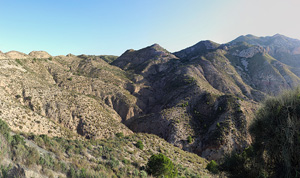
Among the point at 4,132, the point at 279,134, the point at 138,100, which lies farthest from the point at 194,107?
the point at 4,132

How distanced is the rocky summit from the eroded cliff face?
167 mm

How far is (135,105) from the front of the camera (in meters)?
57.9

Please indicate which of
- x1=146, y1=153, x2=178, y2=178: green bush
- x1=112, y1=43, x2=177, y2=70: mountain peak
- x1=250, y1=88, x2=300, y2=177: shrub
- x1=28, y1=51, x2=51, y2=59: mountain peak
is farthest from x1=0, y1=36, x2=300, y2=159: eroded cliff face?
x1=146, y1=153, x2=178, y2=178: green bush

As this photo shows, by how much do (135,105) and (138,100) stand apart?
5.40 m

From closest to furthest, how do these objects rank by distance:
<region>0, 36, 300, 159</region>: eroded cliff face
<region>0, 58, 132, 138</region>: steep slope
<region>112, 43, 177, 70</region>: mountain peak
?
1. <region>0, 58, 132, 138</region>: steep slope
2. <region>0, 36, 300, 159</region>: eroded cliff face
3. <region>112, 43, 177, 70</region>: mountain peak

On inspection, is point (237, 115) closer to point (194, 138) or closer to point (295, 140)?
point (194, 138)

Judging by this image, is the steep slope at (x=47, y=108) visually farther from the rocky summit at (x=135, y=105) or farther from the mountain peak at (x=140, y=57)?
the mountain peak at (x=140, y=57)

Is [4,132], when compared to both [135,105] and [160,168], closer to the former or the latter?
[160,168]

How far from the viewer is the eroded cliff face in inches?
1250

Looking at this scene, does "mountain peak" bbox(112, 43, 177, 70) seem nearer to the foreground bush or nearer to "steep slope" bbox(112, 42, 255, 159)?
"steep slope" bbox(112, 42, 255, 159)

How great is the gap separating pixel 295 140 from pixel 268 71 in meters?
96.2

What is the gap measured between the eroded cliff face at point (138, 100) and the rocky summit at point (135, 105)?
0.55 ft

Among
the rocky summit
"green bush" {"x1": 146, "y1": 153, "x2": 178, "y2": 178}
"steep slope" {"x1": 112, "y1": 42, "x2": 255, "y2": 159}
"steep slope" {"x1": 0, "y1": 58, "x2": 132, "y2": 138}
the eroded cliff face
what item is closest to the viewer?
"green bush" {"x1": 146, "y1": 153, "x2": 178, "y2": 178}

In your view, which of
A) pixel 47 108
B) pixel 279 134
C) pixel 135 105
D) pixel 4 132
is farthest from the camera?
pixel 135 105
